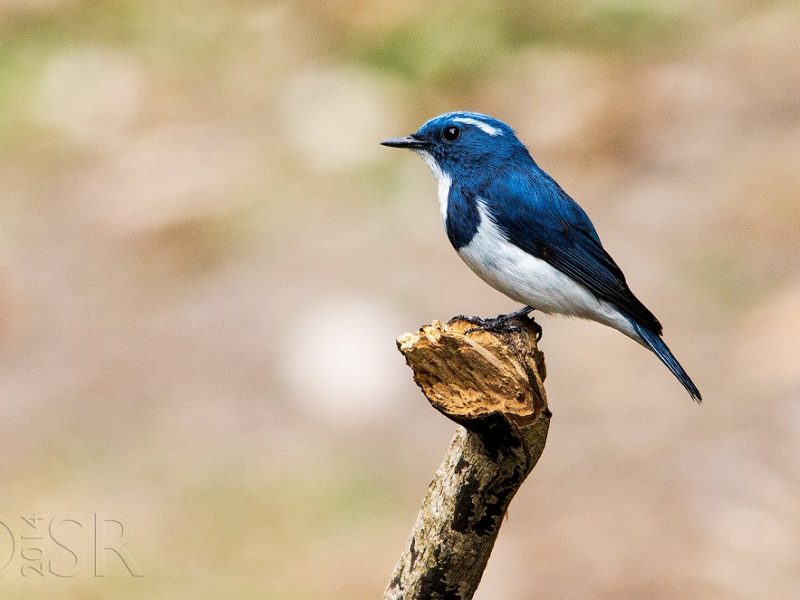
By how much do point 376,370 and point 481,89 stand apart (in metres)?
3.97

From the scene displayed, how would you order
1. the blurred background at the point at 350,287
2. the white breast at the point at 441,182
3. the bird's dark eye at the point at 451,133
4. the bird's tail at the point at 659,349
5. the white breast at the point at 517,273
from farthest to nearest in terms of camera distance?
1. the blurred background at the point at 350,287
2. the bird's dark eye at the point at 451,133
3. the white breast at the point at 441,182
4. the bird's tail at the point at 659,349
5. the white breast at the point at 517,273

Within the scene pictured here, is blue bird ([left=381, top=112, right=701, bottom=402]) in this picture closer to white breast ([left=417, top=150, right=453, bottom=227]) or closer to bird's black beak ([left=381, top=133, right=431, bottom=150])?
white breast ([left=417, top=150, right=453, bottom=227])

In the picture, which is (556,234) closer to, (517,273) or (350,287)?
(517,273)

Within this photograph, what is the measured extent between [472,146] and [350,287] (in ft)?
13.7

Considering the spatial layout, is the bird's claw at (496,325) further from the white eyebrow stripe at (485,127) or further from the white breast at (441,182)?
the white eyebrow stripe at (485,127)

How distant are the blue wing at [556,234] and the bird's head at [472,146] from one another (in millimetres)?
151

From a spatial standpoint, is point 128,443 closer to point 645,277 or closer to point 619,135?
point 645,277

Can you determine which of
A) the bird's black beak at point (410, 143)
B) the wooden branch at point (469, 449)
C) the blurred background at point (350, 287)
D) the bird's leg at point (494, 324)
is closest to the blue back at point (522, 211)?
the bird's black beak at point (410, 143)

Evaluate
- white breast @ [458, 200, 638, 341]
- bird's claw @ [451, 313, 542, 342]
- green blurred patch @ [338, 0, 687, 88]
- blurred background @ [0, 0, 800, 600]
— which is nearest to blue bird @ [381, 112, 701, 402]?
white breast @ [458, 200, 638, 341]

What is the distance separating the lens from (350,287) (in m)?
9.84

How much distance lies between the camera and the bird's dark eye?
229 inches

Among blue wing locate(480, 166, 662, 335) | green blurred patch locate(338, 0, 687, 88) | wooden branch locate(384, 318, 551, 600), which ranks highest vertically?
green blurred patch locate(338, 0, 687, 88)

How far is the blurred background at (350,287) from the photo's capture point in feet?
24.9

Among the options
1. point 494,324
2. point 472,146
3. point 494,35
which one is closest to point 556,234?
point 472,146
